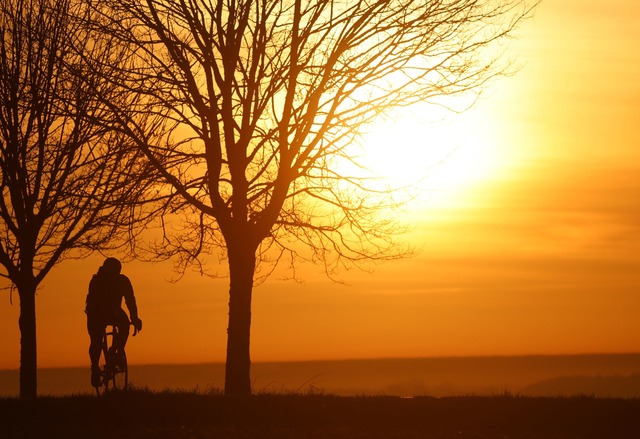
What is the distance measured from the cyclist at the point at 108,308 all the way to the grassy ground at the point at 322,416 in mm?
2518

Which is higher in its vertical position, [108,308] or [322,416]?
[108,308]

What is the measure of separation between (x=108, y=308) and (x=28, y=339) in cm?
515

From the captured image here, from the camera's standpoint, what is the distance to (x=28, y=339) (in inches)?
866

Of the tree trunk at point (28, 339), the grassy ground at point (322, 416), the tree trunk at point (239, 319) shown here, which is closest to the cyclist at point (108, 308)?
the tree trunk at point (239, 319)

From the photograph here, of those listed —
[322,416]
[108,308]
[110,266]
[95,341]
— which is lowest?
[322,416]

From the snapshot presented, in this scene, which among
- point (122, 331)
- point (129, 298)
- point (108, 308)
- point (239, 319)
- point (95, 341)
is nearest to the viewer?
point (108, 308)

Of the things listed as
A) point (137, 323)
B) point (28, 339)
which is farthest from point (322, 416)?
point (28, 339)

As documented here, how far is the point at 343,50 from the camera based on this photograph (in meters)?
19.8

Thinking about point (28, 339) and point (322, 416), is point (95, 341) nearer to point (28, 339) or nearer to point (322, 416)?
point (28, 339)

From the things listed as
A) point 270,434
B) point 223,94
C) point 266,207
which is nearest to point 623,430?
point 270,434

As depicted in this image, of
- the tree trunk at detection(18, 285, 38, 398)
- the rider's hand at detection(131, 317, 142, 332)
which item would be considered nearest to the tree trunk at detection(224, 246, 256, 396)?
the rider's hand at detection(131, 317, 142, 332)

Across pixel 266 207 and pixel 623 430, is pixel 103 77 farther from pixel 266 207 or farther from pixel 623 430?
pixel 623 430

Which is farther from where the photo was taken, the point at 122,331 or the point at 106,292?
the point at 122,331

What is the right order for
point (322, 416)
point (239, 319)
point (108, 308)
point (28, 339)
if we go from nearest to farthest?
1. point (322, 416)
2. point (108, 308)
3. point (239, 319)
4. point (28, 339)
